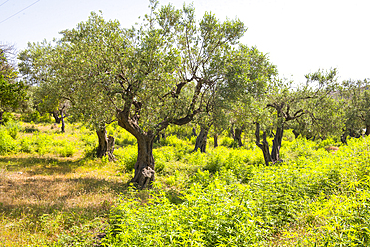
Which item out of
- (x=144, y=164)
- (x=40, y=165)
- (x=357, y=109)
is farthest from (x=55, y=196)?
(x=357, y=109)

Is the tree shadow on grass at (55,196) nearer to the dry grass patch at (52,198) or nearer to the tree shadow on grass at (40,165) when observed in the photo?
the dry grass patch at (52,198)

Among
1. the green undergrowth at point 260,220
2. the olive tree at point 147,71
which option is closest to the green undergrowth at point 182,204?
the green undergrowth at point 260,220

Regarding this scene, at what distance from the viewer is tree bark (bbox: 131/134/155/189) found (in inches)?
447

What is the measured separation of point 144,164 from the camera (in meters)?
11.8

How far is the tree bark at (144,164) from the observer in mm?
11363

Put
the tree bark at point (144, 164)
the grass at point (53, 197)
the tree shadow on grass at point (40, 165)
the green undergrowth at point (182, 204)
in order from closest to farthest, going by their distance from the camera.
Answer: the green undergrowth at point (182, 204)
the grass at point (53, 197)
the tree bark at point (144, 164)
the tree shadow on grass at point (40, 165)

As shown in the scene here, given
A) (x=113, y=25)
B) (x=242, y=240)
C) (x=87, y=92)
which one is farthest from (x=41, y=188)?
(x=242, y=240)

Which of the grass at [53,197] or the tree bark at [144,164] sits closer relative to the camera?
the grass at [53,197]

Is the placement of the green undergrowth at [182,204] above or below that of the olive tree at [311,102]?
below

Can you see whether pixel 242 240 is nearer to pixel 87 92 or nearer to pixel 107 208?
pixel 107 208

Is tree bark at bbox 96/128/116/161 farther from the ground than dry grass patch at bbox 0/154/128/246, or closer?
farther from the ground

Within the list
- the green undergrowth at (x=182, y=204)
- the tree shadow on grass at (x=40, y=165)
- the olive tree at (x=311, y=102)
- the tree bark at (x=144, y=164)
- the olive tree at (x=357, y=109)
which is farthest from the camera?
the olive tree at (x=357, y=109)

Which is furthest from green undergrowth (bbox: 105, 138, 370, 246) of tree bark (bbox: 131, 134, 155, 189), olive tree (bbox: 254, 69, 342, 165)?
olive tree (bbox: 254, 69, 342, 165)

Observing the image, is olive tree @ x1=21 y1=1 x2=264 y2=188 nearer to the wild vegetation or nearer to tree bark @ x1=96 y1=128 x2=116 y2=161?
the wild vegetation
